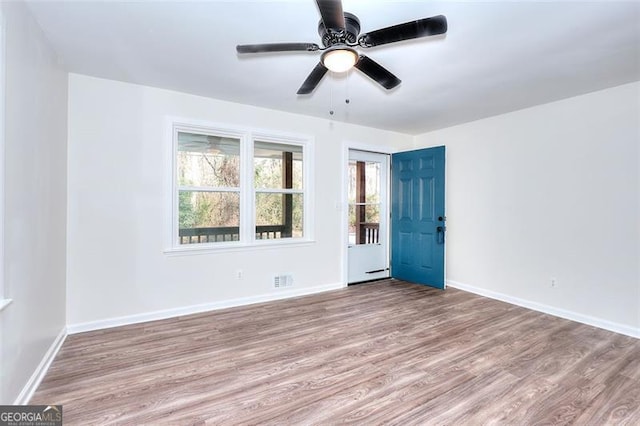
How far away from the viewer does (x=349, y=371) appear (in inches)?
93.4

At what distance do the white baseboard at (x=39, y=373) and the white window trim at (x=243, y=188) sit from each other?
1159 mm

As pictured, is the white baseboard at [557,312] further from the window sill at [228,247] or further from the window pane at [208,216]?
the window pane at [208,216]

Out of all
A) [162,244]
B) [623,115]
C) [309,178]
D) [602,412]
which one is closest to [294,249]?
[309,178]

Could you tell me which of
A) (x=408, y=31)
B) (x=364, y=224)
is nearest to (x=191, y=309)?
(x=364, y=224)

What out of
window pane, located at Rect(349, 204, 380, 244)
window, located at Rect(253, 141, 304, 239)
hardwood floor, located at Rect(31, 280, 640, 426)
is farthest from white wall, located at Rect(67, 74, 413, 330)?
window pane, located at Rect(349, 204, 380, 244)

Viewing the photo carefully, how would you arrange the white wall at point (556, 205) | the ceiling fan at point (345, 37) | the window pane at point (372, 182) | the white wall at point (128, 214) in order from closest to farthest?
1. the ceiling fan at point (345, 37)
2. the white wall at point (128, 214)
3. the white wall at point (556, 205)
4. the window pane at point (372, 182)

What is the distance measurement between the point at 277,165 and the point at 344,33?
101 inches

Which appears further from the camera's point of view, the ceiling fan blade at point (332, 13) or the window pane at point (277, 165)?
the window pane at point (277, 165)

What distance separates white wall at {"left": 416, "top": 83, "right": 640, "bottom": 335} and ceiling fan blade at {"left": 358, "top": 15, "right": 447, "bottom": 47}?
2.82 meters

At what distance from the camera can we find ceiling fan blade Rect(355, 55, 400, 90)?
2068mm

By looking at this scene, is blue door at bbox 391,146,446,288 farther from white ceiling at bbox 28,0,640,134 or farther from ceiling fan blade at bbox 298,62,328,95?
ceiling fan blade at bbox 298,62,328,95

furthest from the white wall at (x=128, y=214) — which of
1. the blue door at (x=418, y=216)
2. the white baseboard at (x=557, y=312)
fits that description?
the white baseboard at (x=557, y=312)

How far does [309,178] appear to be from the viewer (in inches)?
172

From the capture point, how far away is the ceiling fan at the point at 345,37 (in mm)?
1582
